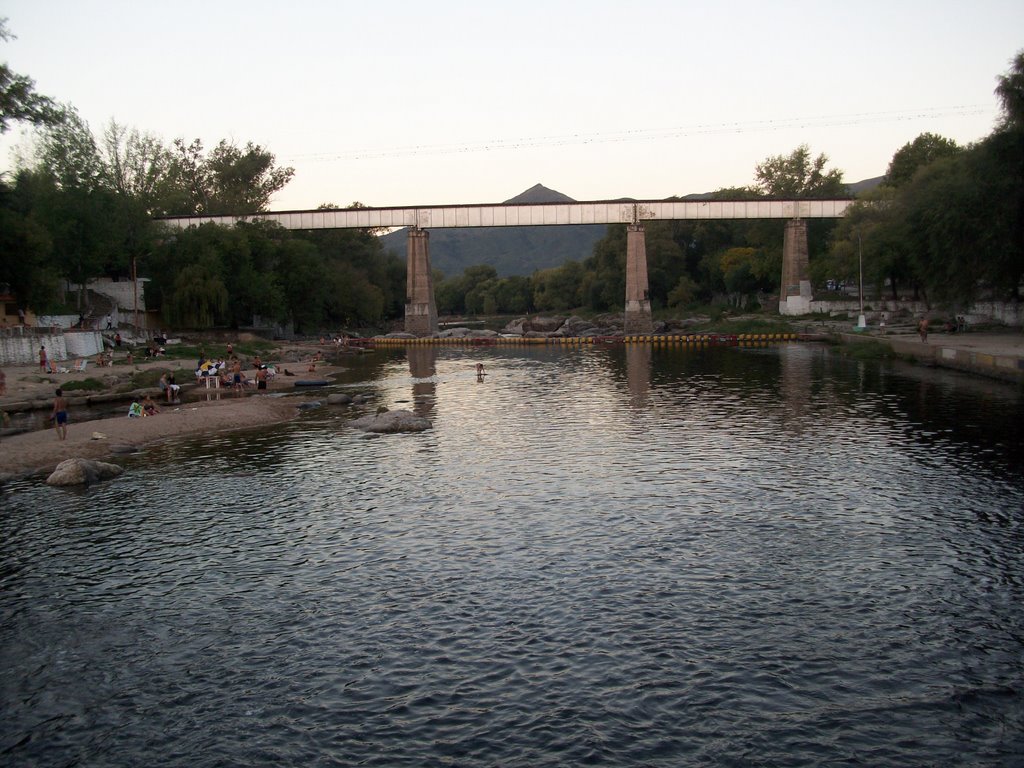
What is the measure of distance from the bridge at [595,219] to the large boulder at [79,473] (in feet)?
258

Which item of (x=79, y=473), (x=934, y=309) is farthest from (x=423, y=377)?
(x=934, y=309)

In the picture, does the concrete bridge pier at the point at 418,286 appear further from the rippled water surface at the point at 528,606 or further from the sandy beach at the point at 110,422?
the rippled water surface at the point at 528,606

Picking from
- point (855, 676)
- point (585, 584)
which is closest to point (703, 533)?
point (585, 584)

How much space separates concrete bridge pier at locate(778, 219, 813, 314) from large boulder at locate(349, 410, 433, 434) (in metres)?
78.3

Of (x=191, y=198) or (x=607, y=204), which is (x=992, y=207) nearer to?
(x=607, y=204)

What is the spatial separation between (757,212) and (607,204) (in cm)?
1867

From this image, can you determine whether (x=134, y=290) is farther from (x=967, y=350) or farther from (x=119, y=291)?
(x=967, y=350)

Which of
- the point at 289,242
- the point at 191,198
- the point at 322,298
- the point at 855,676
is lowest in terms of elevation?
the point at 855,676

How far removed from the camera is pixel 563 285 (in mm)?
177625

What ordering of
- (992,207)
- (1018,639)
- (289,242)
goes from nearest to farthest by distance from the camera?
1. (1018,639)
2. (992,207)
3. (289,242)

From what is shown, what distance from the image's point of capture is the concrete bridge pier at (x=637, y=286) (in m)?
109

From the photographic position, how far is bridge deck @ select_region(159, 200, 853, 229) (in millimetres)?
104625

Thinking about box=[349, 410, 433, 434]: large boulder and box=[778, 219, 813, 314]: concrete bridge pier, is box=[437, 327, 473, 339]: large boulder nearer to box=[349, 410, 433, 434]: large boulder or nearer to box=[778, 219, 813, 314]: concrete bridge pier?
box=[778, 219, 813, 314]: concrete bridge pier

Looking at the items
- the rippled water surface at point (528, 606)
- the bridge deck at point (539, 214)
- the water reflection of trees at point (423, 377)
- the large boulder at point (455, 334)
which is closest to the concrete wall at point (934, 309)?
the bridge deck at point (539, 214)
